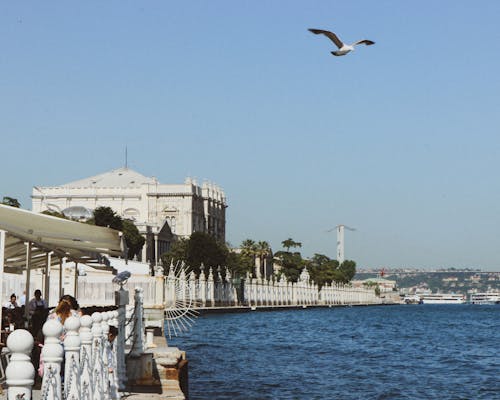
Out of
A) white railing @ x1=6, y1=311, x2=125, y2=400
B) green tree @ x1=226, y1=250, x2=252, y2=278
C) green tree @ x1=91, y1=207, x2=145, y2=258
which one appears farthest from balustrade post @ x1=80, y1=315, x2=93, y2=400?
green tree @ x1=226, y1=250, x2=252, y2=278

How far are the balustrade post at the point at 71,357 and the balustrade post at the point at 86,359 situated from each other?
55 cm

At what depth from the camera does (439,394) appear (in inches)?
1046

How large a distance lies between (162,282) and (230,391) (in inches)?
514

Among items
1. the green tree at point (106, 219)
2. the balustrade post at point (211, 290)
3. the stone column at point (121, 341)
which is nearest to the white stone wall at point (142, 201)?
the green tree at point (106, 219)

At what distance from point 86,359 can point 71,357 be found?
3.65 ft

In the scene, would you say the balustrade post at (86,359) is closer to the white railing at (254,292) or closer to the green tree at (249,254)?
the white railing at (254,292)

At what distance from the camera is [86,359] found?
920 centimetres

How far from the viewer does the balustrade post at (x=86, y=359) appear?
899cm

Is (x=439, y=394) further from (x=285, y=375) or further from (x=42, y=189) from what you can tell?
(x=42, y=189)

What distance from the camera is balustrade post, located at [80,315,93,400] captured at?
8992 mm

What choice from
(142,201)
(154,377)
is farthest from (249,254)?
(154,377)

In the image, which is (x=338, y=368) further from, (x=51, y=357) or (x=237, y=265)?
(x=237, y=265)

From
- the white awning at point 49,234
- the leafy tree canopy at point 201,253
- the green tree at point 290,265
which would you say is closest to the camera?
the white awning at point 49,234

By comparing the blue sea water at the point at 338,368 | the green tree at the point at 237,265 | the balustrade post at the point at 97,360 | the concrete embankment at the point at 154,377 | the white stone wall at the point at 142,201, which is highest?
the white stone wall at the point at 142,201
